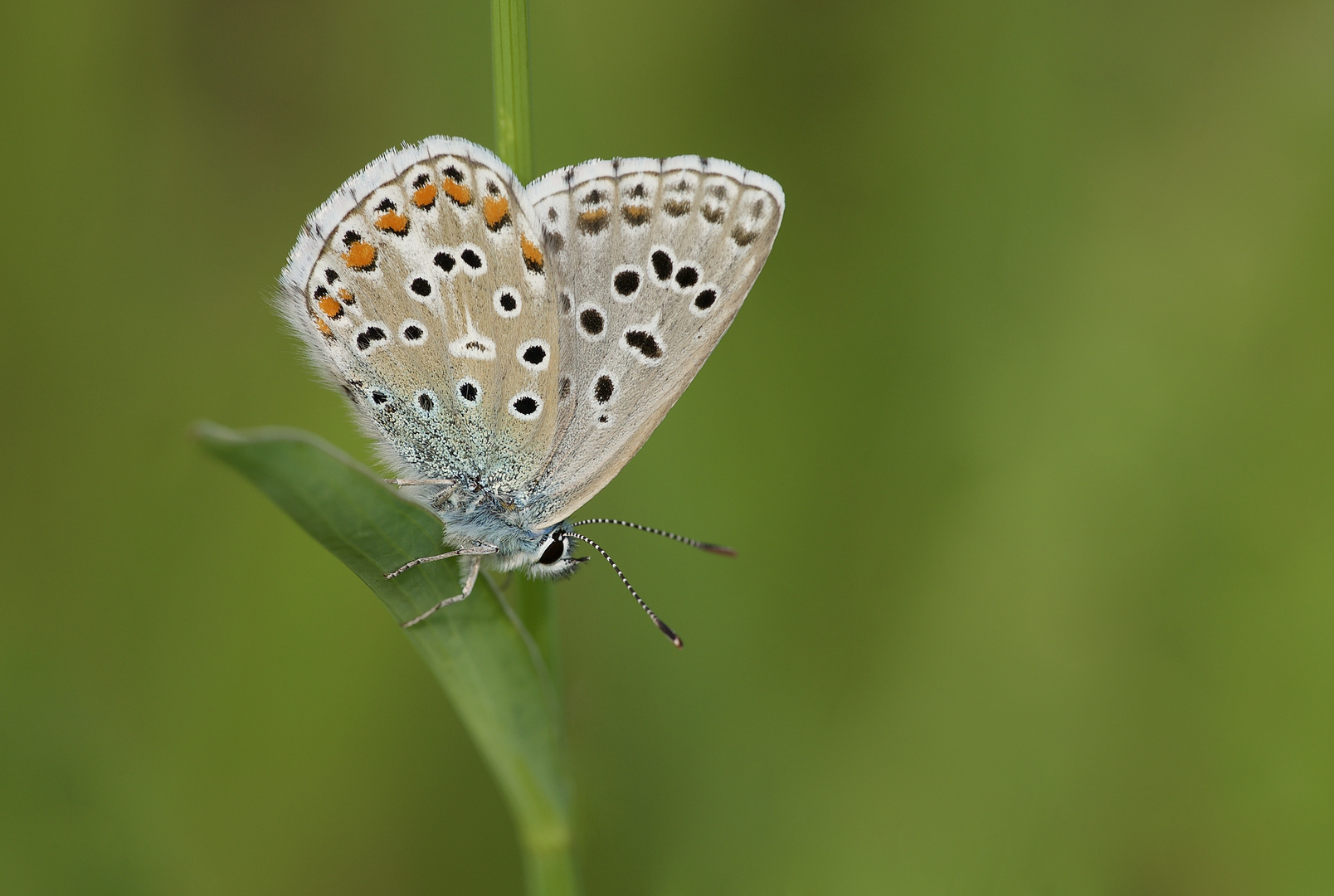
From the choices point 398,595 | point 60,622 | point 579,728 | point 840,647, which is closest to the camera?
point 398,595

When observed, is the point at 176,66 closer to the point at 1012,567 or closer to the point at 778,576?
the point at 778,576

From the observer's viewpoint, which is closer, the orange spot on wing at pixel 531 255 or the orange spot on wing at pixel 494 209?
the orange spot on wing at pixel 494 209

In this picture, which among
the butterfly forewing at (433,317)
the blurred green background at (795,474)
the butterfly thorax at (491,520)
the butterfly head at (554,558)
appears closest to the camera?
the butterfly head at (554,558)

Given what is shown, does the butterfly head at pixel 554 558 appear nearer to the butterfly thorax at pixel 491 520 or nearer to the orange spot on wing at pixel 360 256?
the butterfly thorax at pixel 491 520

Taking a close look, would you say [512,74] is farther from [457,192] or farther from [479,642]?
[479,642]

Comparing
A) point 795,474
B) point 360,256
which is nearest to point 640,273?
point 360,256

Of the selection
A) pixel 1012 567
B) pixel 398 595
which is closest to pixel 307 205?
pixel 398 595

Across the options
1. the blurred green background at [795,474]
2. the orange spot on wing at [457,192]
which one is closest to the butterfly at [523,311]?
the orange spot on wing at [457,192]
